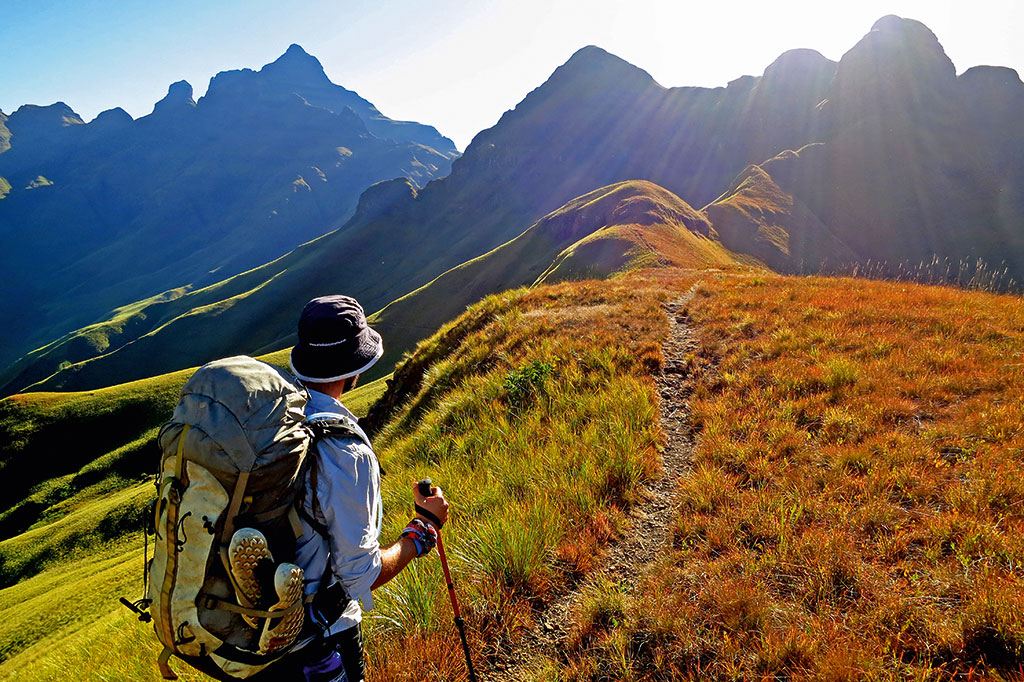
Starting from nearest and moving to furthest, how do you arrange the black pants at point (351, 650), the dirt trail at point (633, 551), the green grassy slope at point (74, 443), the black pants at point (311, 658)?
the black pants at point (311, 658)
the black pants at point (351, 650)
the dirt trail at point (633, 551)
the green grassy slope at point (74, 443)

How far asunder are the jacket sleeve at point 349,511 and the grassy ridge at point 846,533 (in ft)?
6.03

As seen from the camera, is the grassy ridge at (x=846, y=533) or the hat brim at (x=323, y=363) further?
the grassy ridge at (x=846, y=533)

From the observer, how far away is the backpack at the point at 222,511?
1849mm

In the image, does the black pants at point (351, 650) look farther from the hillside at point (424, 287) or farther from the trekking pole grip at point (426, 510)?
the hillside at point (424, 287)

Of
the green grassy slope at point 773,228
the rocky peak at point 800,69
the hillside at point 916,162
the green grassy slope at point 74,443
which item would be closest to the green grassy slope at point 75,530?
the green grassy slope at point 74,443

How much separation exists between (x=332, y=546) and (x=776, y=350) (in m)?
8.99

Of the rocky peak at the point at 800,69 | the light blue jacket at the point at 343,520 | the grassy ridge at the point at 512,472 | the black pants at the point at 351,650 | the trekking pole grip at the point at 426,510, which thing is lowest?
the grassy ridge at the point at 512,472

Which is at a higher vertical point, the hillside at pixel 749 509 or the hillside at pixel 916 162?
the hillside at pixel 916 162

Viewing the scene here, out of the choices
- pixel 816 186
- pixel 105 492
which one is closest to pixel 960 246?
pixel 816 186

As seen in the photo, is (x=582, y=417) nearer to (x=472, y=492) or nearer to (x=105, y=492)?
(x=472, y=492)

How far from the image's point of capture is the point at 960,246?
9644 centimetres

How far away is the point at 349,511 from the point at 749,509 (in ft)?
13.0

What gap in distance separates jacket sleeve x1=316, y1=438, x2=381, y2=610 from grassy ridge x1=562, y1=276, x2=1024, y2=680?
1837mm

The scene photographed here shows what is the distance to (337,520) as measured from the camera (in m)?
2.19
